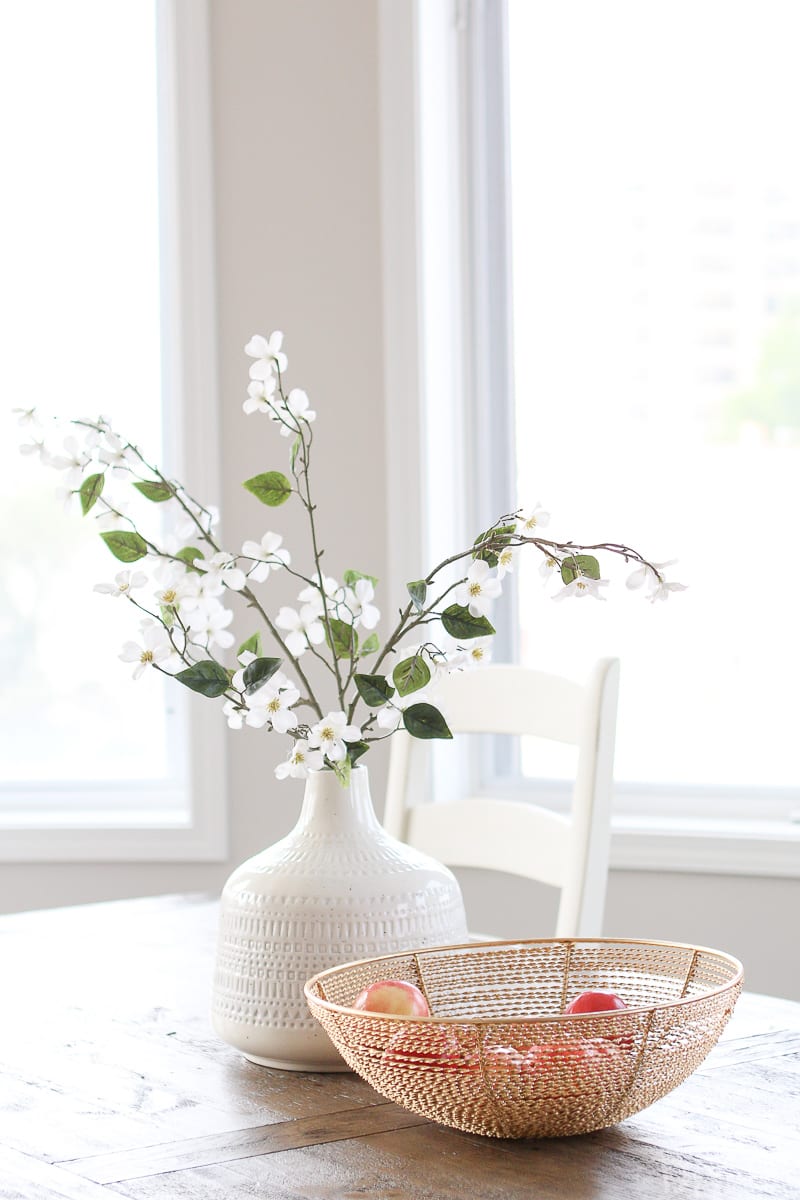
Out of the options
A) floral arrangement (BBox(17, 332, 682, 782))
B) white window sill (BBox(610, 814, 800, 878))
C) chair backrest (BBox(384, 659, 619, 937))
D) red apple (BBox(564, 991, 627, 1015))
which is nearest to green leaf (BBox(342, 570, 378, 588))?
floral arrangement (BBox(17, 332, 682, 782))

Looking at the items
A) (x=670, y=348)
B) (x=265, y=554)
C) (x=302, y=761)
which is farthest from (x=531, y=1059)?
(x=670, y=348)

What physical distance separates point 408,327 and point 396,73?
17.4 inches

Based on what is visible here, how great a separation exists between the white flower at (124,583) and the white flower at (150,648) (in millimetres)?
30

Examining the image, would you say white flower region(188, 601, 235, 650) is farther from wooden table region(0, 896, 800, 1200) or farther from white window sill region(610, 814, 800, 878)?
white window sill region(610, 814, 800, 878)

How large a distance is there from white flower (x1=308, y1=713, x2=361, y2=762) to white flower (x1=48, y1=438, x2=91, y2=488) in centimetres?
26

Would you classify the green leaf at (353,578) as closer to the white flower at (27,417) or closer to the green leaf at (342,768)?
the green leaf at (342,768)

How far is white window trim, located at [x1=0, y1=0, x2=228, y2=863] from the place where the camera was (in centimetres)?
255

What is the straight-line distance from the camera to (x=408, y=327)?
8.12 feet

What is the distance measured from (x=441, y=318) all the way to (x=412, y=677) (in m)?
1.61

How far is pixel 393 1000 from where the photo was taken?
3.02ft

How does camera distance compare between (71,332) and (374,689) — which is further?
(71,332)

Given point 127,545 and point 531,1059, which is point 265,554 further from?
point 531,1059

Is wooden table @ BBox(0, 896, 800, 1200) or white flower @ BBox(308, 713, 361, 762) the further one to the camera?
white flower @ BBox(308, 713, 361, 762)

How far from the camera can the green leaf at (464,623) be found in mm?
1037
